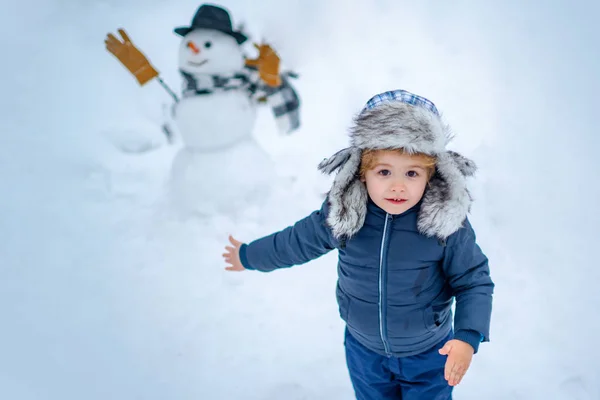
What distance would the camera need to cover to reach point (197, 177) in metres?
2.50

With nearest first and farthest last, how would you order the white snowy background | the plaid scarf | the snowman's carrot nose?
the white snowy background, the snowman's carrot nose, the plaid scarf

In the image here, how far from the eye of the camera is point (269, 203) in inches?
102

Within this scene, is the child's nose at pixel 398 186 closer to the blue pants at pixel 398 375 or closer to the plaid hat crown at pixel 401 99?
the plaid hat crown at pixel 401 99

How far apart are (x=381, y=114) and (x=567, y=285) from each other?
1449 mm

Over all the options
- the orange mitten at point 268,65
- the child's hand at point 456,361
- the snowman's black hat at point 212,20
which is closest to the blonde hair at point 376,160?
the child's hand at point 456,361

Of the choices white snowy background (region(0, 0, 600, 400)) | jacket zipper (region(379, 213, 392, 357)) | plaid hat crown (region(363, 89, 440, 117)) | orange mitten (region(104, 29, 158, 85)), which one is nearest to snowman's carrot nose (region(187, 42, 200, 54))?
orange mitten (region(104, 29, 158, 85))

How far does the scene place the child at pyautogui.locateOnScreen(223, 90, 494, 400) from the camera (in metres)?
1.03

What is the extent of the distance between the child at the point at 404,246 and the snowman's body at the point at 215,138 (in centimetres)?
131

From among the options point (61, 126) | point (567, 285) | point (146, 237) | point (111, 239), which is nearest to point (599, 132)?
point (567, 285)

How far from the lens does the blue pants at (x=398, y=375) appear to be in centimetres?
119

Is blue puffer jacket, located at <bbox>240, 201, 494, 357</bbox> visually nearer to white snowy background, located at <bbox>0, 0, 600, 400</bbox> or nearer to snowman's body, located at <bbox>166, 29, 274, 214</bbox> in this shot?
white snowy background, located at <bbox>0, 0, 600, 400</bbox>

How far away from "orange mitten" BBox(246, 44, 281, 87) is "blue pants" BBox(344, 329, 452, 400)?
1.51 m

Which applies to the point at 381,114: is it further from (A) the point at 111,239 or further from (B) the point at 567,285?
(A) the point at 111,239

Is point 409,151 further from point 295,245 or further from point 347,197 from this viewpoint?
point 295,245
